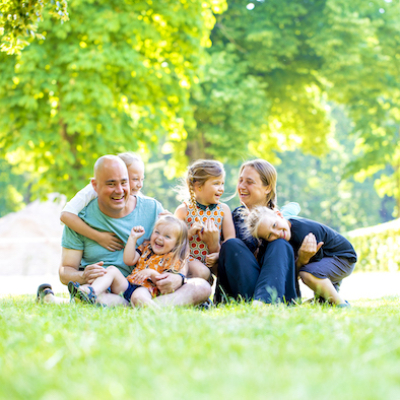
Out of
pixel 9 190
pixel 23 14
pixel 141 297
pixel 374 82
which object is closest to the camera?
pixel 141 297

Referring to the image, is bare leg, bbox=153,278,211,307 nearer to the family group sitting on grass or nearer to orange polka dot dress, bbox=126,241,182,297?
the family group sitting on grass

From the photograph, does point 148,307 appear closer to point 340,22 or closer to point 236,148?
point 236,148

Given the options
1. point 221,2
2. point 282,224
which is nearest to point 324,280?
point 282,224

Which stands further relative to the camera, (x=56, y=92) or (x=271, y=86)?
(x=271, y=86)

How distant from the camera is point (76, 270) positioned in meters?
4.65

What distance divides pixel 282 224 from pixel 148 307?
144 cm

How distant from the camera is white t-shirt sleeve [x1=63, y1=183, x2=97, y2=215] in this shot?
4688 millimetres

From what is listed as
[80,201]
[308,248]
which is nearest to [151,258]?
[80,201]

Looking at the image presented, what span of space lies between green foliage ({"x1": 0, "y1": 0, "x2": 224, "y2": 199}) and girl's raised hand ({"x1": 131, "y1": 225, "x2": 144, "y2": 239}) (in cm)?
613

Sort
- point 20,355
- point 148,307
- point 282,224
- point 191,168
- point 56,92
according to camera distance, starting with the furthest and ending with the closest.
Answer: point 56,92, point 191,168, point 282,224, point 148,307, point 20,355

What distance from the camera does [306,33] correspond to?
17.0 metres

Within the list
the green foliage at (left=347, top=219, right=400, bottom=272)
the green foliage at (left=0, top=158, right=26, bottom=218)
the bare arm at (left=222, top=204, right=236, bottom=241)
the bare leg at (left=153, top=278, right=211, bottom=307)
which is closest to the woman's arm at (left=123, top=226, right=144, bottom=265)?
the bare leg at (left=153, top=278, right=211, bottom=307)

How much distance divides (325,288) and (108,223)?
2010 millimetres

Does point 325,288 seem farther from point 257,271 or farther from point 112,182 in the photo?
point 112,182
